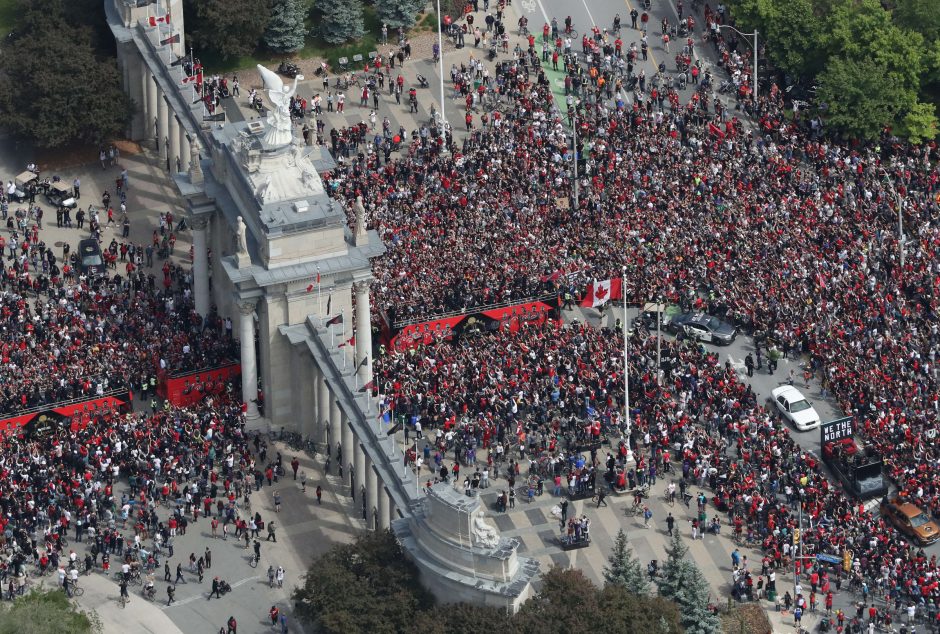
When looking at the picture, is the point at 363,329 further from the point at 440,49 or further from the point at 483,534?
the point at 440,49

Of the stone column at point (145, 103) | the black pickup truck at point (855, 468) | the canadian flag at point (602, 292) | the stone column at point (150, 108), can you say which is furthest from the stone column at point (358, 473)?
the stone column at point (145, 103)

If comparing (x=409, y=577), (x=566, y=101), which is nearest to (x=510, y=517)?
(x=409, y=577)

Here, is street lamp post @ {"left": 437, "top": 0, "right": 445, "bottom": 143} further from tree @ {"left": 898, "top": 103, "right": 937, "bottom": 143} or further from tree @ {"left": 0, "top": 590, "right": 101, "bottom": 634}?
tree @ {"left": 0, "top": 590, "right": 101, "bottom": 634}

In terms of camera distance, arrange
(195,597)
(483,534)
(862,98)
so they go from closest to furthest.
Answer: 1. (483,534)
2. (195,597)
3. (862,98)

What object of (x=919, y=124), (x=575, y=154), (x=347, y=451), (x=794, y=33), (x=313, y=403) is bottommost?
(x=347, y=451)

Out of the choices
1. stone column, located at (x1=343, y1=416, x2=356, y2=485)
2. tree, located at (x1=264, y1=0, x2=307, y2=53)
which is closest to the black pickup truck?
stone column, located at (x1=343, y1=416, x2=356, y2=485)

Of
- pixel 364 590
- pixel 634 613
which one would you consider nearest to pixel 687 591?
pixel 634 613

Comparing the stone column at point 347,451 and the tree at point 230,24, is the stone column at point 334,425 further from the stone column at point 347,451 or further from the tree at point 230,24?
the tree at point 230,24

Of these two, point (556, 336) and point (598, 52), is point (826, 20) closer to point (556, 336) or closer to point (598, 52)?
point (598, 52)
